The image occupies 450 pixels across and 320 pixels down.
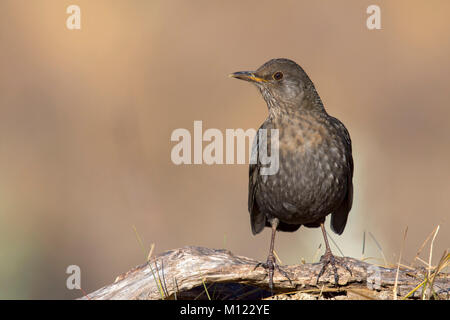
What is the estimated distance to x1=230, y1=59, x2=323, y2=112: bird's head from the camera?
6.01m

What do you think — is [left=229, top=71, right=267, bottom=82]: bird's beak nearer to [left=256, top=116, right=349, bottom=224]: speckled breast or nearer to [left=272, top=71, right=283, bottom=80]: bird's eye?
[left=272, top=71, right=283, bottom=80]: bird's eye

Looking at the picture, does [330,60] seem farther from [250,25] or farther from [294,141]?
[294,141]

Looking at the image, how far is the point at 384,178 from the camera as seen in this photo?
41.9ft

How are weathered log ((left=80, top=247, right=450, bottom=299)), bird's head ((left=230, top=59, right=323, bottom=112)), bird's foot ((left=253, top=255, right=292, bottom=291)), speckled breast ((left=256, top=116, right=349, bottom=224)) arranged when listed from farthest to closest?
bird's head ((left=230, top=59, right=323, bottom=112)), speckled breast ((left=256, top=116, right=349, bottom=224)), bird's foot ((left=253, top=255, right=292, bottom=291)), weathered log ((left=80, top=247, right=450, bottom=299))

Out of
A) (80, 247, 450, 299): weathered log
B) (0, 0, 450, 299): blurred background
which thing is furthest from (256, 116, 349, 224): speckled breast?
(0, 0, 450, 299): blurred background

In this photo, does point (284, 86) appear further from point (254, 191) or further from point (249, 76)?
point (254, 191)

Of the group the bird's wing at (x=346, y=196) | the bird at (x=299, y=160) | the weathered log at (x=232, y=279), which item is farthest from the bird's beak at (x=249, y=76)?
the weathered log at (x=232, y=279)

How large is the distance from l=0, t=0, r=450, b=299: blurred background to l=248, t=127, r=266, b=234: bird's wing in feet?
17.1

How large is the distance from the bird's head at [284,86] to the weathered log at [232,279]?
1605 millimetres

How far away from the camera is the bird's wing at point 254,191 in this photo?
602cm

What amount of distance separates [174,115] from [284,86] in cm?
759

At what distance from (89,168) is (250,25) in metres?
5.04

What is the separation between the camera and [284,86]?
6090mm

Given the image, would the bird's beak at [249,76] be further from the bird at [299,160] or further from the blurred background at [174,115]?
the blurred background at [174,115]
